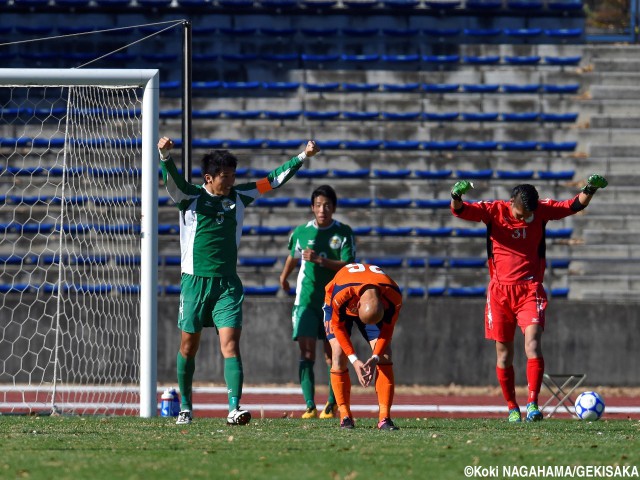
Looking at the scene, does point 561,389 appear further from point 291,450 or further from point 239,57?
point 239,57

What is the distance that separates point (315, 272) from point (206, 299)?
2.25 m

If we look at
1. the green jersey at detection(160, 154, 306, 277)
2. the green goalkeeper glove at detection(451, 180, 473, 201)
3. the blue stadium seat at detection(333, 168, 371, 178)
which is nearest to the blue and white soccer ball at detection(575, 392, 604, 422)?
the green goalkeeper glove at detection(451, 180, 473, 201)

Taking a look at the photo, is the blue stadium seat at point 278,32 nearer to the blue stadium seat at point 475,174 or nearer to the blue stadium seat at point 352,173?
the blue stadium seat at point 352,173

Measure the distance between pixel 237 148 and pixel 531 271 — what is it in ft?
40.5

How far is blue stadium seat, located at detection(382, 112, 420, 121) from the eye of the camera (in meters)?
23.3

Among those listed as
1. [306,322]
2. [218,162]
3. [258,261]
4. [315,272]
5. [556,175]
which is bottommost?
[306,322]

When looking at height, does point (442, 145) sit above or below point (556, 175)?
above

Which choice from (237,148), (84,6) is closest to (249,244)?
(237,148)

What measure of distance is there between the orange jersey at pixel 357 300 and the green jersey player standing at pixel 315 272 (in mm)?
2489

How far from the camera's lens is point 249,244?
2184cm

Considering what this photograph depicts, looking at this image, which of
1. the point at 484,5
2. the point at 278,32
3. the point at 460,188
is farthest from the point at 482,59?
the point at 460,188

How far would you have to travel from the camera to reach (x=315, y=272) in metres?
12.3

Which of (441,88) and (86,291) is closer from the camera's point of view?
(86,291)

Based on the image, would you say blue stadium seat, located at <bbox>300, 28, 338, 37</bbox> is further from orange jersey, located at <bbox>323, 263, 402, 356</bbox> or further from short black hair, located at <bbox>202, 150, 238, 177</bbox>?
orange jersey, located at <bbox>323, 263, 402, 356</bbox>
